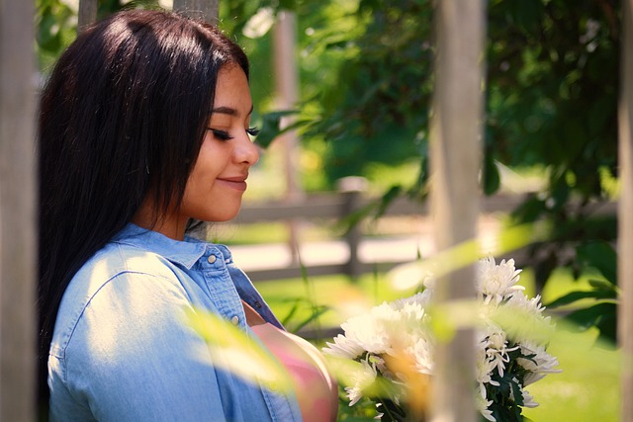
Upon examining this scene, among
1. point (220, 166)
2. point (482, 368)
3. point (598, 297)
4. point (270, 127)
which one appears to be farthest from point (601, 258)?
point (220, 166)

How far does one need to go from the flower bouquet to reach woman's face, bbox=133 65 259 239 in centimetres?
31

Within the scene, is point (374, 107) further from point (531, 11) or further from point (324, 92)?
point (531, 11)

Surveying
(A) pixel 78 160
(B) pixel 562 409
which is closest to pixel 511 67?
(B) pixel 562 409

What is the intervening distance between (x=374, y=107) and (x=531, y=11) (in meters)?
0.67

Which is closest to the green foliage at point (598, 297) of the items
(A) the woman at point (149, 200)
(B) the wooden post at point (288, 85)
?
(A) the woman at point (149, 200)

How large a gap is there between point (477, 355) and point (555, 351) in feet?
1.81

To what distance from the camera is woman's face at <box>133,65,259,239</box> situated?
1.46 m

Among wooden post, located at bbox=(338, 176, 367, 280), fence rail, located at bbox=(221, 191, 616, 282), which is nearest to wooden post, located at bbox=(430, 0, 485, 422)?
wooden post, located at bbox=(338, 176, 367, 280)

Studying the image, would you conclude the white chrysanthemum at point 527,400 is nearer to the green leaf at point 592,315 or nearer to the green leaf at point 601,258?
the green leaf at point 592,315

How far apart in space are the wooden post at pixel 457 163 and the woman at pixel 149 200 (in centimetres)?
60

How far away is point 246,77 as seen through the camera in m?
1.60

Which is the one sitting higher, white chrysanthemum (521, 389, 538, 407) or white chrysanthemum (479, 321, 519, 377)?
white chrysanthemum (479, 321, 519, 377)

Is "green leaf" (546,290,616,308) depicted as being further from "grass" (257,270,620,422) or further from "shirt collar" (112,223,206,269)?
"shirt collar" (112,223,206,269)

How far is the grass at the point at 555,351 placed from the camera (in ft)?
2.39
